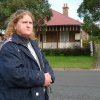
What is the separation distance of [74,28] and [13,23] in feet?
160

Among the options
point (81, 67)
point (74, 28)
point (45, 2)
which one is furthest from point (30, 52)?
point (74, 28)

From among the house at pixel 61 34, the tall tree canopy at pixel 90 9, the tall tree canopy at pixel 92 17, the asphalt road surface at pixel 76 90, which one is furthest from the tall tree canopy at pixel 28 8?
the asphalt road surface at pixel 76 90

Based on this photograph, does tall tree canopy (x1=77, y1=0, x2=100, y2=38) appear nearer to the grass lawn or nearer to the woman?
the grass lawn

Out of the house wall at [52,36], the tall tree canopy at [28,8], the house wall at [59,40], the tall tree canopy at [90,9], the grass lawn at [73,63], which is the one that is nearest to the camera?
the grass lawn at [73,63]

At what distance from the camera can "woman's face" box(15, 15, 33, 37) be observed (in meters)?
5.01

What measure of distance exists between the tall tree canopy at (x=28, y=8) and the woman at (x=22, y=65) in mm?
30771

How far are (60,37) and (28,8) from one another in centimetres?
1651

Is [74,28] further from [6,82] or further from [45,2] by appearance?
[6,82]

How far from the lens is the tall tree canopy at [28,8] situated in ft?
124

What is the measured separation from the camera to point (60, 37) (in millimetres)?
55438

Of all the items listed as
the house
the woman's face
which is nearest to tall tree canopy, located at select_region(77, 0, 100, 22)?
the house

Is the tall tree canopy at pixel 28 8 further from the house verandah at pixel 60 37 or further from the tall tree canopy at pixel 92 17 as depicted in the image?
the house verandah at pixel 60 37

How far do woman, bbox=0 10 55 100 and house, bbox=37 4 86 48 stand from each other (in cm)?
4754

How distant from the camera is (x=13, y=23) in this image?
5.08 meters
